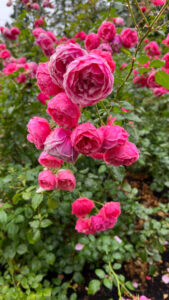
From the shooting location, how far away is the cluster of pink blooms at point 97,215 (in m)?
0.80

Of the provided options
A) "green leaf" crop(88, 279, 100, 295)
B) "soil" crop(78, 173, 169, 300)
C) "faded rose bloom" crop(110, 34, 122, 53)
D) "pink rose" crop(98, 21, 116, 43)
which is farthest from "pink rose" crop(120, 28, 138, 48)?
"soil" crop(78, 173, 169, 300)

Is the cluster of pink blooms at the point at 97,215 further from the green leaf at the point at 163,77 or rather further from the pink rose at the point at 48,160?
the green leaf at the point at 163,77

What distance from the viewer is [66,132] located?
47 centimetres

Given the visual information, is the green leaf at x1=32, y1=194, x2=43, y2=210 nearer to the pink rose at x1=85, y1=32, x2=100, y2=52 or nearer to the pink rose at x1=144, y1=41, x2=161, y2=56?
the pink rose at x1=85, y1=32, x2=100, y2=52

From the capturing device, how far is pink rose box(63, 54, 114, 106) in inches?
14.0

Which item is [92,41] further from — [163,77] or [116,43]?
[163,77]

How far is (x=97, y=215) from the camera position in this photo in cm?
86

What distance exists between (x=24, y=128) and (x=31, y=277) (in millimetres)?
935

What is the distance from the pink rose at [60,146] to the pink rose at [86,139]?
20 millimetres

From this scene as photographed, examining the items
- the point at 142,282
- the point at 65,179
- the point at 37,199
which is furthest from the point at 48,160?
the point at 142,282

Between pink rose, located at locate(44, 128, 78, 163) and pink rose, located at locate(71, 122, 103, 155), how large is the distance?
0.02 m

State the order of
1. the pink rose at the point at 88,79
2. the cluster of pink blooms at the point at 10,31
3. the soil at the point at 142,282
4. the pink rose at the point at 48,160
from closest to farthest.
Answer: the pink rose at the point at 88,79
the pink rose at the point at 48,160
the soil at the point at 142,282
the cluster of pink blooms at the point at 10,31

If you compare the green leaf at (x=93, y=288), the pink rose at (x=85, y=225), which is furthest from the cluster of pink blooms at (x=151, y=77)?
the green leaf at (x=93, y=288)

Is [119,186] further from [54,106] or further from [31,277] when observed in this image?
[54,106]
